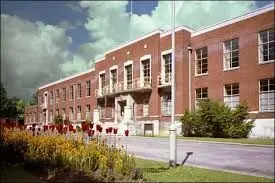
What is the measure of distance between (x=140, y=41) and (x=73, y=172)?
3083 cm

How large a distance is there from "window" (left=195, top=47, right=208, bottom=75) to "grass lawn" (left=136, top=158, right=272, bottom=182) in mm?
19957

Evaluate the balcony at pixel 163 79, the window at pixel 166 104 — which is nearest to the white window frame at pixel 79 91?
the balcony at pixel 163 79

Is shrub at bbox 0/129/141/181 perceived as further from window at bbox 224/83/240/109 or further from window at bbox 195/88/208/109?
window at bbox 195/88/208/109

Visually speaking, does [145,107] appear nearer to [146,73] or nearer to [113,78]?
[146,73]

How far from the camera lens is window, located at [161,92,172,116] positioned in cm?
3575

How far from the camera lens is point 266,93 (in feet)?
76.3

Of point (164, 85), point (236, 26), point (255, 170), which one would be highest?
point (236, 26)

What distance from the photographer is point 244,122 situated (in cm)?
2538

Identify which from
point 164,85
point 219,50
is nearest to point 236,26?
point 219,50

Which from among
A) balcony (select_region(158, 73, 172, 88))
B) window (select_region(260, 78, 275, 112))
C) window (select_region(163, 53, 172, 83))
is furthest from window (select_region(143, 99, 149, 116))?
window (select_region(260, 78, 275, 112))

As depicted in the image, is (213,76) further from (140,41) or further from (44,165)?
(44,165)

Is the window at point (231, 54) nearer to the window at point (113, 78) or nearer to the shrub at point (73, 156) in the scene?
the shrub at point (73, 156)

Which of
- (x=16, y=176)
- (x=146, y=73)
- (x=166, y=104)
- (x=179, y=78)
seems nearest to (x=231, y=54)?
(x=179, y=78)

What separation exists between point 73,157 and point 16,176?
141 cm
